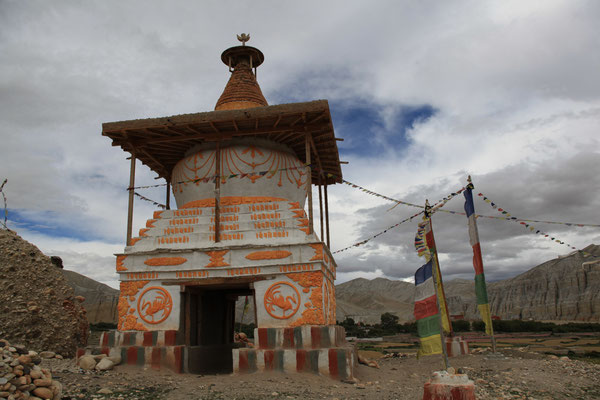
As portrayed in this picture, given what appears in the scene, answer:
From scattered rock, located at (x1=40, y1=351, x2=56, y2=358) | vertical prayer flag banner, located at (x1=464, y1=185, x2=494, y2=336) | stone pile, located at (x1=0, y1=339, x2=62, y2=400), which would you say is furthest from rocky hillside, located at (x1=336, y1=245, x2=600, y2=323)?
stone pile, located at (x1=0, y1=339, x2=62, y2=400)

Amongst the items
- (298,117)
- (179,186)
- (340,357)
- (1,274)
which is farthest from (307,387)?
(1,274)

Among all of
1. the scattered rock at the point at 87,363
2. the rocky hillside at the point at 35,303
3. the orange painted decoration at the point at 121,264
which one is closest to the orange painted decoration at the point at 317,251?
the orange painted decoration at the point at 121,264

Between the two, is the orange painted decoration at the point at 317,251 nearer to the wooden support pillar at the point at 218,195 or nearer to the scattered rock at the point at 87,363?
the wooden support pillar at the point at 218,195

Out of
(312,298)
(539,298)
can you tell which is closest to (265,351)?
(312,298)

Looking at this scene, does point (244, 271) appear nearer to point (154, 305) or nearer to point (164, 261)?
point (164, 261)

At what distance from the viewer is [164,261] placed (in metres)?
12.1

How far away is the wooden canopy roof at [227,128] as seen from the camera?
492 inches

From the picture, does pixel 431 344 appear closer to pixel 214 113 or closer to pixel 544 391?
pixel 544 391

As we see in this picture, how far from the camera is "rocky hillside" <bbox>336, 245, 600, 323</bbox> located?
51.2 m

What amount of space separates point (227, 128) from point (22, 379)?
849 centimetres

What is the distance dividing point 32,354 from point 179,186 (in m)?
7.76

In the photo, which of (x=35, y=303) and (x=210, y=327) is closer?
(x=35, y=303)

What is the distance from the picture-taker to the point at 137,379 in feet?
31.9

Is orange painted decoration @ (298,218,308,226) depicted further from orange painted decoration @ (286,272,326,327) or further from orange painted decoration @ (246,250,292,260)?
orange painted decoration @ (286,272,326,327)
